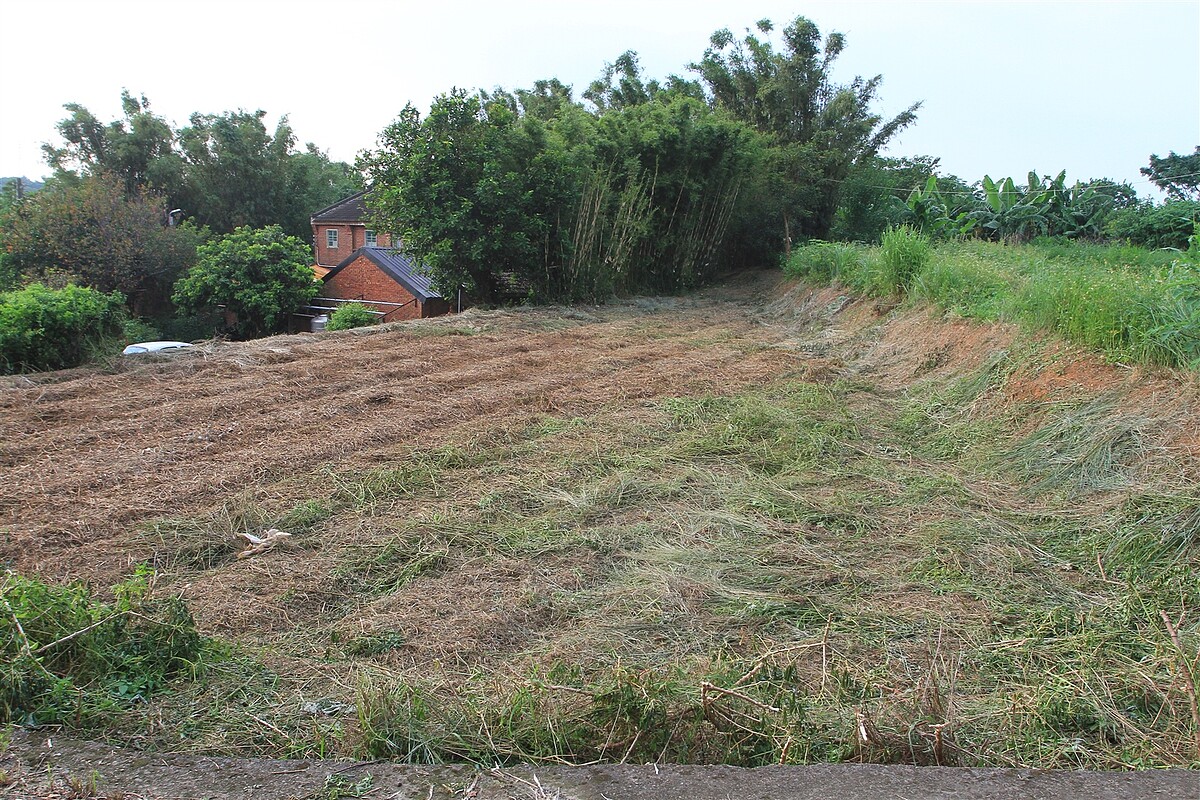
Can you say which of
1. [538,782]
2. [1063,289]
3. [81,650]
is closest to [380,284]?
[1063,289]

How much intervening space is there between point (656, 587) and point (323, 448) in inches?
106

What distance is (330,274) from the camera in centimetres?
2447

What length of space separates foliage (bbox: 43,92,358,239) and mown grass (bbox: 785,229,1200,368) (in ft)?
89.8

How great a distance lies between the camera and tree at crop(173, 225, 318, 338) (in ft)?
71.3

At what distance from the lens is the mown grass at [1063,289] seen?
498cm

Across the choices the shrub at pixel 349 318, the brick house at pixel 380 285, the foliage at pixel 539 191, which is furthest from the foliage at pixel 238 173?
the foliage at pixel 539 191

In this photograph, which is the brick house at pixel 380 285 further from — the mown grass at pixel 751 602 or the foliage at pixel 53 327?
the mown grass at pixel 751 602

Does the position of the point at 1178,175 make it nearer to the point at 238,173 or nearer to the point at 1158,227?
the point at 1158,227

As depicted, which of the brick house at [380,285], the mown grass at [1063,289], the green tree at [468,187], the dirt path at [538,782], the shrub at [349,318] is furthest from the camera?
the brick house at [380,285]

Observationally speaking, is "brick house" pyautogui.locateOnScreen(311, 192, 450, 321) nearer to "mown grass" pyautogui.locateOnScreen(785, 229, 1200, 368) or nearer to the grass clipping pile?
"mown grass" pyautogui.locateOnScreen(785, 229, 1200, 368)

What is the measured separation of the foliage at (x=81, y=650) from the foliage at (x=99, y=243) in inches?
822

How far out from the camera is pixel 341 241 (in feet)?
101

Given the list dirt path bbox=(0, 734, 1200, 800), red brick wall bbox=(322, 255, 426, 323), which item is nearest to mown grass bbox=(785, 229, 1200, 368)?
dirt path bbox=(0, 734, 1200, 800)

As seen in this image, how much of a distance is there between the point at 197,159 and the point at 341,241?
6949 millimetres
